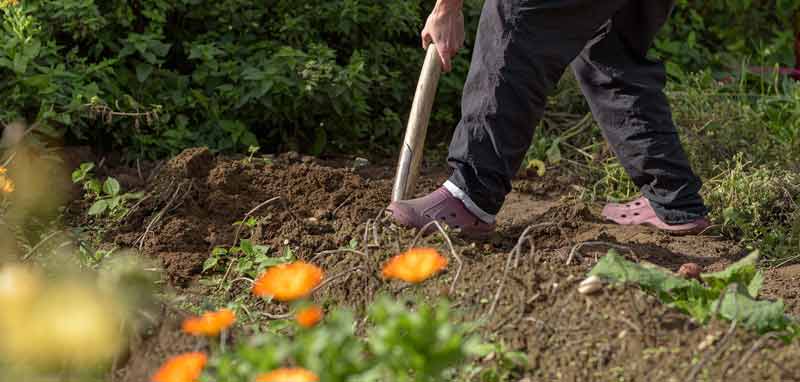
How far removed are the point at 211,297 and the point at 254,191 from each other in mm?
796

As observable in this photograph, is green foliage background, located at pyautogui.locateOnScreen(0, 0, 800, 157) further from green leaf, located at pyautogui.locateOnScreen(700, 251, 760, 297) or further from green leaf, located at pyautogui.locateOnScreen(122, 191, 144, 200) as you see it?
green leaf, located at pyautogui.locateOnScreen(700, 251, 760, 297)

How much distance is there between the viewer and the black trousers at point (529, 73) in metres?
2.90

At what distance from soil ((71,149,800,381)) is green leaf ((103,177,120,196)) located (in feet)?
0.32

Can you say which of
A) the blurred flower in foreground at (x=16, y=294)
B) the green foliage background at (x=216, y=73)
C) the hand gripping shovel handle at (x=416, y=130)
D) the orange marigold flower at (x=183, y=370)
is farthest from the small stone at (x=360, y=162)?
the orange marigold flower at (x=183, y=370)

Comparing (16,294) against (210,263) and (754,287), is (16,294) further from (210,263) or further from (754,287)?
(754,287)

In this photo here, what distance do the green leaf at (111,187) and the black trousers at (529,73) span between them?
47.5 inches

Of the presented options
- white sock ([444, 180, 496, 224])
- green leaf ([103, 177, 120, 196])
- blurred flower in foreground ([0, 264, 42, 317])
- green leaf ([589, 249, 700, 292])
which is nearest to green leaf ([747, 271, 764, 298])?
green leaf ([589, 249, 700, 292])

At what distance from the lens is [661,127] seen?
11.5ft

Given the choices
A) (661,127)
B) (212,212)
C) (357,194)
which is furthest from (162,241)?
(661,127)

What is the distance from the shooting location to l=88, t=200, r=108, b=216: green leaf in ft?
11.2

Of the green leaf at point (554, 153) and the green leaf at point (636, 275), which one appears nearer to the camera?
the green leaf at point (636, 275)

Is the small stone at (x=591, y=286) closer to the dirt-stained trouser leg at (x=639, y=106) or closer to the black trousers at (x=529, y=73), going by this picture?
the black trousers at (x=529, y=73)

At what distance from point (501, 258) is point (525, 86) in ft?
1.97

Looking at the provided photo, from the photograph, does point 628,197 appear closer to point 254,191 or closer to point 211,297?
point 254,191
